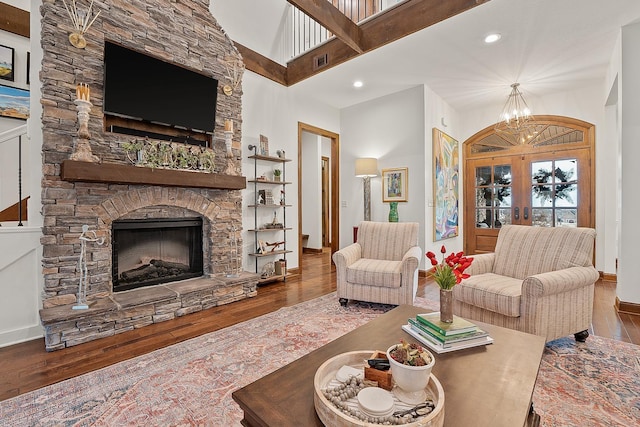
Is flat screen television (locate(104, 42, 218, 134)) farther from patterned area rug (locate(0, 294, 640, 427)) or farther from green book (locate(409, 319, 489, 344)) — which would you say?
green book (locate(409, 319, 489, 344))

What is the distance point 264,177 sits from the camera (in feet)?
14.6

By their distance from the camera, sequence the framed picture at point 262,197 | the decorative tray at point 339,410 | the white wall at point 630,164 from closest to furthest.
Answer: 1. the decorative tray at point 339,410
2. the white wall at point 630,164
3. the framed picture at point 262,197

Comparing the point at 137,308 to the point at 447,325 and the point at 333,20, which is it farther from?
the point at 333,20

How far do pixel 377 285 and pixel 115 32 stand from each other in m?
3.58

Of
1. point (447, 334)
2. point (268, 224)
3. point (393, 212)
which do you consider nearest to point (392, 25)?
point (393, 212)

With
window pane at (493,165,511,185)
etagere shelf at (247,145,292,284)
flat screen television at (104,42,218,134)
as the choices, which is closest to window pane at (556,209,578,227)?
window pane at (493,165,511,185)

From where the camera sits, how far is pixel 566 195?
509cm

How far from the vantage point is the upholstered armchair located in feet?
10.0

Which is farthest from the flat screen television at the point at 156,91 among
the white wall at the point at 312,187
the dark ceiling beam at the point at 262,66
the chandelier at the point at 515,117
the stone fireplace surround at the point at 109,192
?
the chandelier at the point at 515,117

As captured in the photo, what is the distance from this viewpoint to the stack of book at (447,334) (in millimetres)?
1454

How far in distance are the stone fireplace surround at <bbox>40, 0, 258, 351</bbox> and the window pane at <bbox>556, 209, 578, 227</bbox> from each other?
5.06m

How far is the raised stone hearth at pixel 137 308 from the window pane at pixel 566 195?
5.07 m

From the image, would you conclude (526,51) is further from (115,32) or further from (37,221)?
(37,221)

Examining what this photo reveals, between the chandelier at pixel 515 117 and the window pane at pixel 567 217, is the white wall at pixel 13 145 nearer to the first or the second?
the chandelier at pixel 515 117
